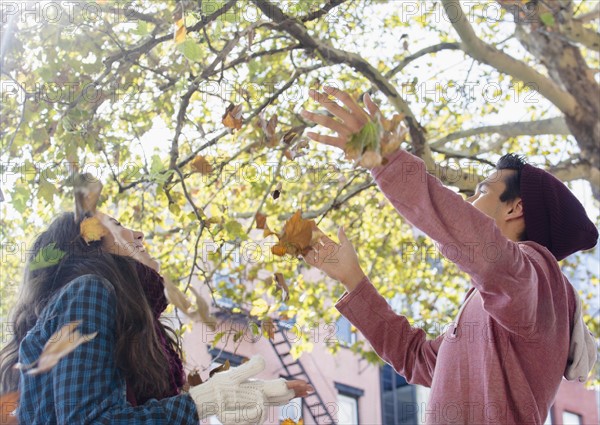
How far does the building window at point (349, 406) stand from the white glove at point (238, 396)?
44.4 feet

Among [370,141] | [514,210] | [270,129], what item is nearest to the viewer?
[370,141]

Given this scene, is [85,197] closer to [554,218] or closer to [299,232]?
[299,232]

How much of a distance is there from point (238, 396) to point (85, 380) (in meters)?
0.45

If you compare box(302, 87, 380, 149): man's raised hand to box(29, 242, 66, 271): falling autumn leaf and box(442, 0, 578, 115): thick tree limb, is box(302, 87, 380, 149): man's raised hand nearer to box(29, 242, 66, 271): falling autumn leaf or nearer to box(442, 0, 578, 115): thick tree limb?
box(29, 242, 66, 271): falling autumn leaf

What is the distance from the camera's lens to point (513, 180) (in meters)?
2.84

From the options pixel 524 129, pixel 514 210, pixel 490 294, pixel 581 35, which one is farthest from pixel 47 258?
pixel 581 35

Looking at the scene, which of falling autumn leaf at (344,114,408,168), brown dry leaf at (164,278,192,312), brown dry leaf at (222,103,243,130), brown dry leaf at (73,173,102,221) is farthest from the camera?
brown dry leaf at (222,103,243,130)

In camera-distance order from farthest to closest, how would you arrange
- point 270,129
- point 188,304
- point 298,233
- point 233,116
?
point 270,129 < point 233,116 < point 188,304 < point 298,233

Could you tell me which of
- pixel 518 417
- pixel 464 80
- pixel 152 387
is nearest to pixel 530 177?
pixel 518 417

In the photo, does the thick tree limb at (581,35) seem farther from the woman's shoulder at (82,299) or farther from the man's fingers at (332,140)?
the woman's shoulder at (82,299)

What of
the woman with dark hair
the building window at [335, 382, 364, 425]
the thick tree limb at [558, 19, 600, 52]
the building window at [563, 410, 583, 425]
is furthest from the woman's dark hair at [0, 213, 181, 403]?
the building window at [563, 410, 583, 425]

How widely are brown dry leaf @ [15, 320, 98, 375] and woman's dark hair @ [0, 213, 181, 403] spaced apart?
181 millimetres

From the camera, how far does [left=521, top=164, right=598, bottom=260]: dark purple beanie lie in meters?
2.70

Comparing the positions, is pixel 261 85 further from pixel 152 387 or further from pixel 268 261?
pixel 152 387
